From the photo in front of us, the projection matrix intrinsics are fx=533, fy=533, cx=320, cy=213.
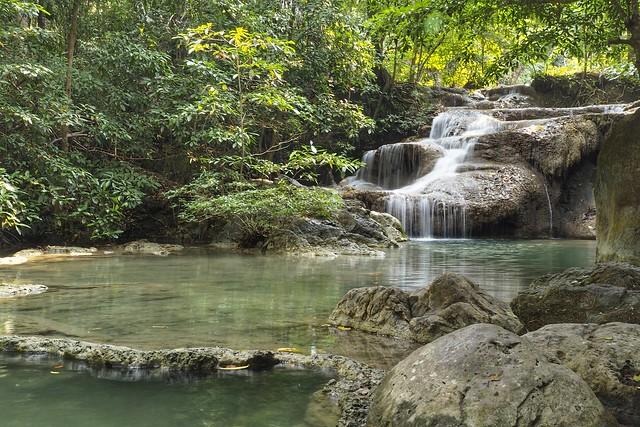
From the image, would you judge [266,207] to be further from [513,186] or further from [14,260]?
[513,186]

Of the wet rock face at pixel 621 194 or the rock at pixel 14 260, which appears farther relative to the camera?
the rock at pixel 14 260

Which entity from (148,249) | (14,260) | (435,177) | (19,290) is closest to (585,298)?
(19,290)

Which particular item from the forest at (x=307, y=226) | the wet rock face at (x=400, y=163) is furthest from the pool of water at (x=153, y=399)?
the wet rock face at (x=400, y=163)

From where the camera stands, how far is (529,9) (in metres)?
6.46

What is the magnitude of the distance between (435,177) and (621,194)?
30.5ft

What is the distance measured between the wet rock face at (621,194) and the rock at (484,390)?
204 inches

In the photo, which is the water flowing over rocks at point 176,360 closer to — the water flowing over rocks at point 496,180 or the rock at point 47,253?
the rock at point 47,253

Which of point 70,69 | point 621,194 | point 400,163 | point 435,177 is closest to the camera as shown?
point 621,194

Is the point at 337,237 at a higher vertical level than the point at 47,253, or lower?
higher

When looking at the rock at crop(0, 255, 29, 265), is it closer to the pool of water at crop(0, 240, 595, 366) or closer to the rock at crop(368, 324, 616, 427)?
the pool of water at crop(0, 240, 595, 366)

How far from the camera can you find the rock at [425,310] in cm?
379

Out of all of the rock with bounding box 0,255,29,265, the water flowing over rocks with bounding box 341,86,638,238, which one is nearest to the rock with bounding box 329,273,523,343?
the rock with bounding box 0,255,29,265

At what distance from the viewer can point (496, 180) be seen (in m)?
15.4

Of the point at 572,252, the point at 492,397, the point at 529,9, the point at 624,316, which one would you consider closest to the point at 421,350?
the point at 492,397
